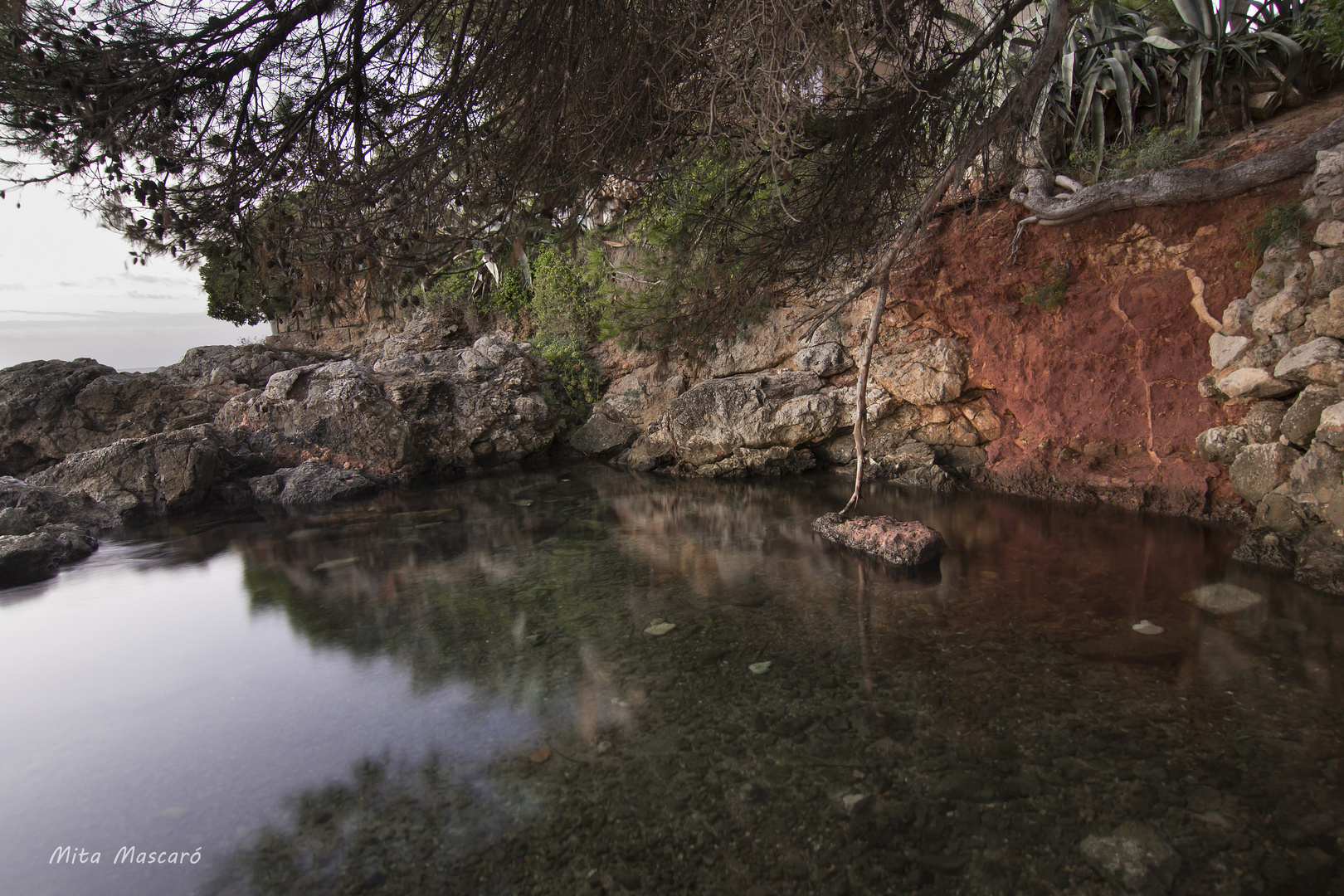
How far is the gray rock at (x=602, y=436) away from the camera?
42.8 ft

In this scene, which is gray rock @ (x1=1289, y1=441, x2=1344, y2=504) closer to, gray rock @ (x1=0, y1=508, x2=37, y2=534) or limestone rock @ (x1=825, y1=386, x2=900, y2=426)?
limestone rock @ (x1=825, y1=386, x2=900, y2=426)

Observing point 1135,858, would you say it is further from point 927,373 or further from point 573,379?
point 573,379

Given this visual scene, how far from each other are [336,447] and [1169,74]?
12.7m

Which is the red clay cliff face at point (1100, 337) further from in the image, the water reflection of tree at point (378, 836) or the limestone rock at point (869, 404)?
the water reflection of tree at point (378, 836)

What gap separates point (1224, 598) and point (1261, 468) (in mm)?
1891

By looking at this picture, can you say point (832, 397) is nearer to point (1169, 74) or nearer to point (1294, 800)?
point (1169, 74)

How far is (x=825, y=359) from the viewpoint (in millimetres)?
10719

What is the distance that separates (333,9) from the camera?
13.5 ft

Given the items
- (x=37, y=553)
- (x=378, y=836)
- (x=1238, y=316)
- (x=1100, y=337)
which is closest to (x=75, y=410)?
(x=37, y=553)

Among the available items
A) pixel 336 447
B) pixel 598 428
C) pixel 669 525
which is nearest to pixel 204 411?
pixel 336 447

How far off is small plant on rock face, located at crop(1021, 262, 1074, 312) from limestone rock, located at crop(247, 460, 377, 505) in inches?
394

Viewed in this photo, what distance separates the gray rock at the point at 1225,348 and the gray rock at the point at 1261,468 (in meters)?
0.98

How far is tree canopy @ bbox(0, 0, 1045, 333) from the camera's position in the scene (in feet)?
12.0

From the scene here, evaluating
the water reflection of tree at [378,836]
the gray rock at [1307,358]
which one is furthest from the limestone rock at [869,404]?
the water reflection of tree at [378,836]
